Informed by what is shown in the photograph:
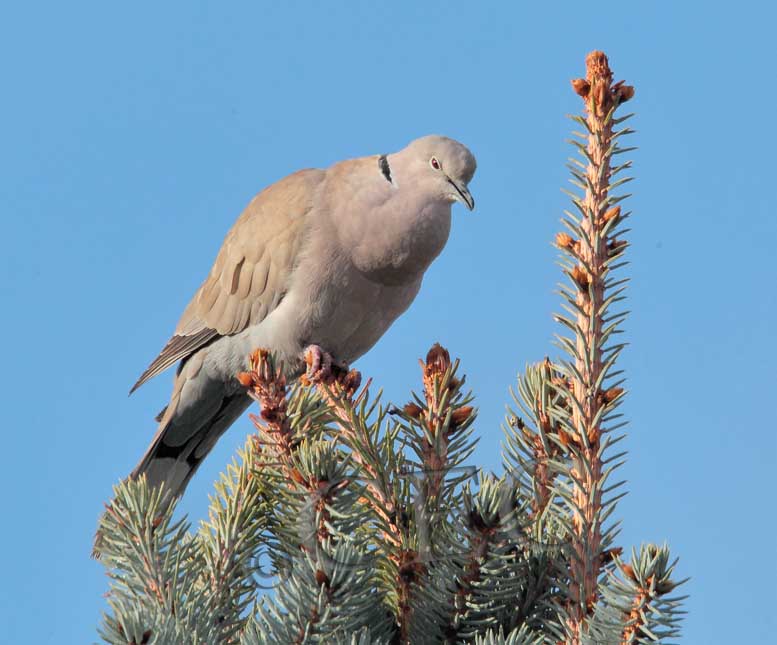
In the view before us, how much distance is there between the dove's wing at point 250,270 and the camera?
18.6ft

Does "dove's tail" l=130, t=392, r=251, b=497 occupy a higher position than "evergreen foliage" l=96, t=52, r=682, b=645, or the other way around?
"dove's tail" l=130, t=392, r=251, b=497

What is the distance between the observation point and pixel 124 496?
7.76ft

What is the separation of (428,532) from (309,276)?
3171 mm

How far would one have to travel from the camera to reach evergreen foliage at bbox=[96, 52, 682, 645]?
6.90 feet

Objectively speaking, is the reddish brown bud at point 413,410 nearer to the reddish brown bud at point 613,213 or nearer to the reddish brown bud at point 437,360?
the reddish brown bud at point 437,360

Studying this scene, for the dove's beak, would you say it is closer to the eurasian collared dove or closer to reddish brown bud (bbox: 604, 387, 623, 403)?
the eurasian collared dove

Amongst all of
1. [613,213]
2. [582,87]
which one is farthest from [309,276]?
[613,213]

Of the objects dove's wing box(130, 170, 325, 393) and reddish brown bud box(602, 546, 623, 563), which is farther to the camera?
dove's wing box(130, 170, 325, 393)

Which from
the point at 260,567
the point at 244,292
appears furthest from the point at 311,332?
the point at 260,567

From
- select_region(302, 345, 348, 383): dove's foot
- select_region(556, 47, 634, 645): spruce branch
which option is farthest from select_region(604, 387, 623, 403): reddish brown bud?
select_region(302, 345, 348, 383): dove's foot

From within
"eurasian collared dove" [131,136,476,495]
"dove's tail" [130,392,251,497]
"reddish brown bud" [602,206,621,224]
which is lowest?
"reddish brown bud" [602,206,621,224]

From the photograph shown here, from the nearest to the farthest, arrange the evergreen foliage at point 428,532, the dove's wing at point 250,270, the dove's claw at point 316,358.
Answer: the evergreen foliage at point 428,532 < the dove's claw at point 316,358 < the dove's wing at point 250,270

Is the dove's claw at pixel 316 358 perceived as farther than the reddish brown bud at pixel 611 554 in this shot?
Yes

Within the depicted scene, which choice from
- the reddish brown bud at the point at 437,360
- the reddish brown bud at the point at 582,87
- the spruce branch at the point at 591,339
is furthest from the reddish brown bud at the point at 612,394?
the reddish brown bud at the point at 582,87
